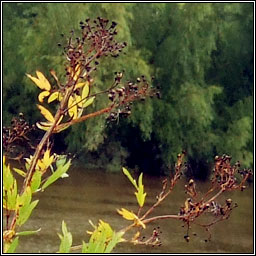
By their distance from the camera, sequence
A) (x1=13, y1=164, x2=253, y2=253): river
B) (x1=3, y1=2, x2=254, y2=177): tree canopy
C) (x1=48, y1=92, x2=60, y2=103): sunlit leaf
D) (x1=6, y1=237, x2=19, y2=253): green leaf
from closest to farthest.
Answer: (x1=6, y1=237, x2=19, y2=253): green leaf → (x1=48, y1=92, x2=60, y2=103): sunlit leaf → (x1=13, y1=164, x2=253, y2=253): river → (x1=3, y1=2, x2=254, y2=177): tree canopy

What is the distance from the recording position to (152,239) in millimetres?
976

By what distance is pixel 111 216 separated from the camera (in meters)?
9.53

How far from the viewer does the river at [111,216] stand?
823 cm

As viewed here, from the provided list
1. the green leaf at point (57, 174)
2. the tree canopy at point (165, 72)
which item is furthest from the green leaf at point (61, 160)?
the tree canopy at point (165, 72)

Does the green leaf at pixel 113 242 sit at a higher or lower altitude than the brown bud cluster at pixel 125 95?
lower

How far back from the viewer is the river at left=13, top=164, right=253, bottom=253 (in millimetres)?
8227

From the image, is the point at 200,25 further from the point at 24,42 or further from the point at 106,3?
the point at 24,42

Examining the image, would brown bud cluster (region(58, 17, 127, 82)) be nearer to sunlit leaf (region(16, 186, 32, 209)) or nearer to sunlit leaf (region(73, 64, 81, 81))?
sunlit leaf (region(73, 64, 81, 81))

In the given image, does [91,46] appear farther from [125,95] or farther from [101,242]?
[101,242]

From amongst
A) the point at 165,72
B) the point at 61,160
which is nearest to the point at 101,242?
the point at 61,160

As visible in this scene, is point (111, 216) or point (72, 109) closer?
point (72, 109)

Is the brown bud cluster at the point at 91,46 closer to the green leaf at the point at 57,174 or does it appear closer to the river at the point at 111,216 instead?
the green leaf at the point at 57,174

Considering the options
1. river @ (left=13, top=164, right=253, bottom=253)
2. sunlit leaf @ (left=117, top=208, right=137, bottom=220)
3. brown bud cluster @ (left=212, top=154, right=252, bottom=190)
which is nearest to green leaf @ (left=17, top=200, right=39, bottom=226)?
sunlit leaf @ (left=117, top=208, right=137, bottom=220)

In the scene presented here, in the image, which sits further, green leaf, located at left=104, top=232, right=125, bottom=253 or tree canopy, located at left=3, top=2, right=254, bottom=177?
tree canopy, located at left=3, top=2, right=254, bottom=177
